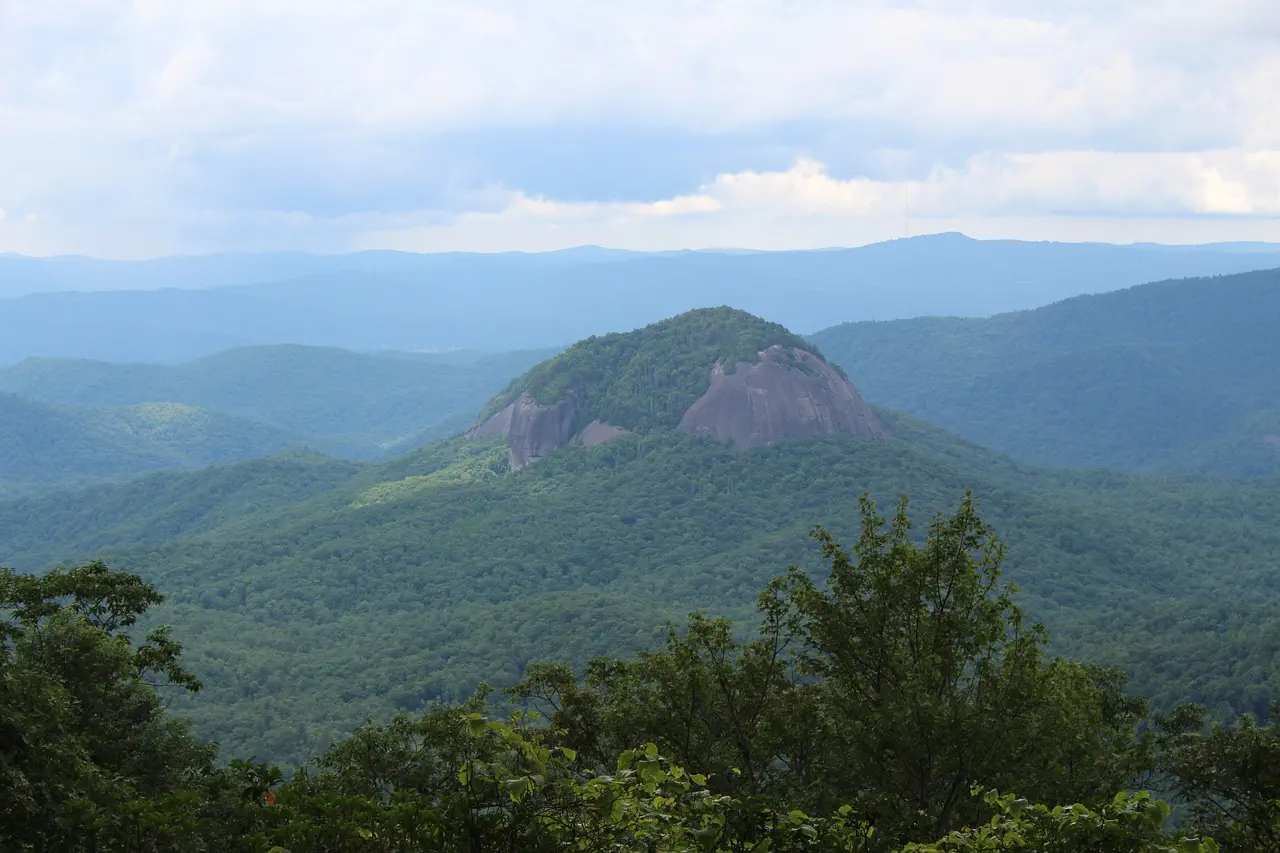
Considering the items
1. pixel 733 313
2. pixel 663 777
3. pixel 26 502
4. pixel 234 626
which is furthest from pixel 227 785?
pixel 26 502

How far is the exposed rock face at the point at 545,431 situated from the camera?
120 meters

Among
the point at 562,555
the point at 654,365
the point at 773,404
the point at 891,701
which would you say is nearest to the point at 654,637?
the point at 562,555

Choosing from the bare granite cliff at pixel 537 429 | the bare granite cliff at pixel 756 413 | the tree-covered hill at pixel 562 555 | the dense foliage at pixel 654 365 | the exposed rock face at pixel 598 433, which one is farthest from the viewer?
the bare granite cliff at pixel 537 429

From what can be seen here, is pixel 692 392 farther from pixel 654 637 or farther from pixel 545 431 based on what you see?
pixel 654 637

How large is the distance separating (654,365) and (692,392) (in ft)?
22.6

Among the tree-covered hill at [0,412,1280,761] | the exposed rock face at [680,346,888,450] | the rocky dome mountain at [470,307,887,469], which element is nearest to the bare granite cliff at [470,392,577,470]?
the rocky dome mountain at [470,307,887,469]

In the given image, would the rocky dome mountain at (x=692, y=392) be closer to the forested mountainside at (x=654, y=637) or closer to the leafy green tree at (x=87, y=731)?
the forested mountainside at (x=654, y=637)

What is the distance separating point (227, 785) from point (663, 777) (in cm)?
1331

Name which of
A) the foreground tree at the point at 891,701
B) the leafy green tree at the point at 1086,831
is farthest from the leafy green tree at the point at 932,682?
the leafy green tree at the point at 1086,831

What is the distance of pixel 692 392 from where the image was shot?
393 ft

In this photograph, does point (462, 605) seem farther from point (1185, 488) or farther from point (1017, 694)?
point (1185, 488)

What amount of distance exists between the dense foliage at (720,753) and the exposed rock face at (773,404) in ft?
287

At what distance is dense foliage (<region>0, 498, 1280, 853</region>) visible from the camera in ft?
32.6

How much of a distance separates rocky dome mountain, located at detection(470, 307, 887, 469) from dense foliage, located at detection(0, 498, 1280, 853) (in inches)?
3486
